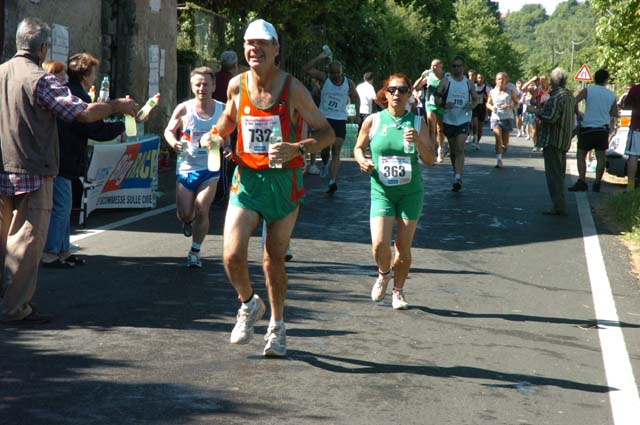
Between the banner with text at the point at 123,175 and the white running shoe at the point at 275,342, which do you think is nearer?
the white running shoe at the point at 275,342

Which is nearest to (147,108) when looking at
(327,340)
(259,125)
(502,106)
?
(259,125)

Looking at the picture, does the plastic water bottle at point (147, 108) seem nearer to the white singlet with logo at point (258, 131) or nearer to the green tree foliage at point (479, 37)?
the white singlet with logo at point (258, 131)

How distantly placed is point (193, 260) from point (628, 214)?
6.87m

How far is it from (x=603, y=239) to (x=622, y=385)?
259 inches

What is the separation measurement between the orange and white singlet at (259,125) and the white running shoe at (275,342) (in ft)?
3.26

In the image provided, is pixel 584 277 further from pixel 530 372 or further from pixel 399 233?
pixel 530 372

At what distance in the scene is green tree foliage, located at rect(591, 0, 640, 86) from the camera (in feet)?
57.4

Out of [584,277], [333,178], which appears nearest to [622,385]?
[584,277]

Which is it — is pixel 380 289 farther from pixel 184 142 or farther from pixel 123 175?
pixel 123 175

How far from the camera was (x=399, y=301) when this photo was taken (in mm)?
8148

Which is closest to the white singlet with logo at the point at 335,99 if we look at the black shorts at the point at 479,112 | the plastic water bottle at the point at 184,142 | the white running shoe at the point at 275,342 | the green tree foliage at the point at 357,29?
the plastic water bottle at the point at 184,142

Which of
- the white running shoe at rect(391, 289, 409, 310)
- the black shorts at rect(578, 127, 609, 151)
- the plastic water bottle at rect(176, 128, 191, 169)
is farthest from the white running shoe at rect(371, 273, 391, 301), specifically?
the black shorts at rect(578, 127, 609, 151)

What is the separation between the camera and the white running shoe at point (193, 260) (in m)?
9.48

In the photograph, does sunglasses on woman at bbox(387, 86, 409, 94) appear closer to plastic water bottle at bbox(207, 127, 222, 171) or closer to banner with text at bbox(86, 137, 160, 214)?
plastic water bottle at bbox(207, 127, 222, 171)
